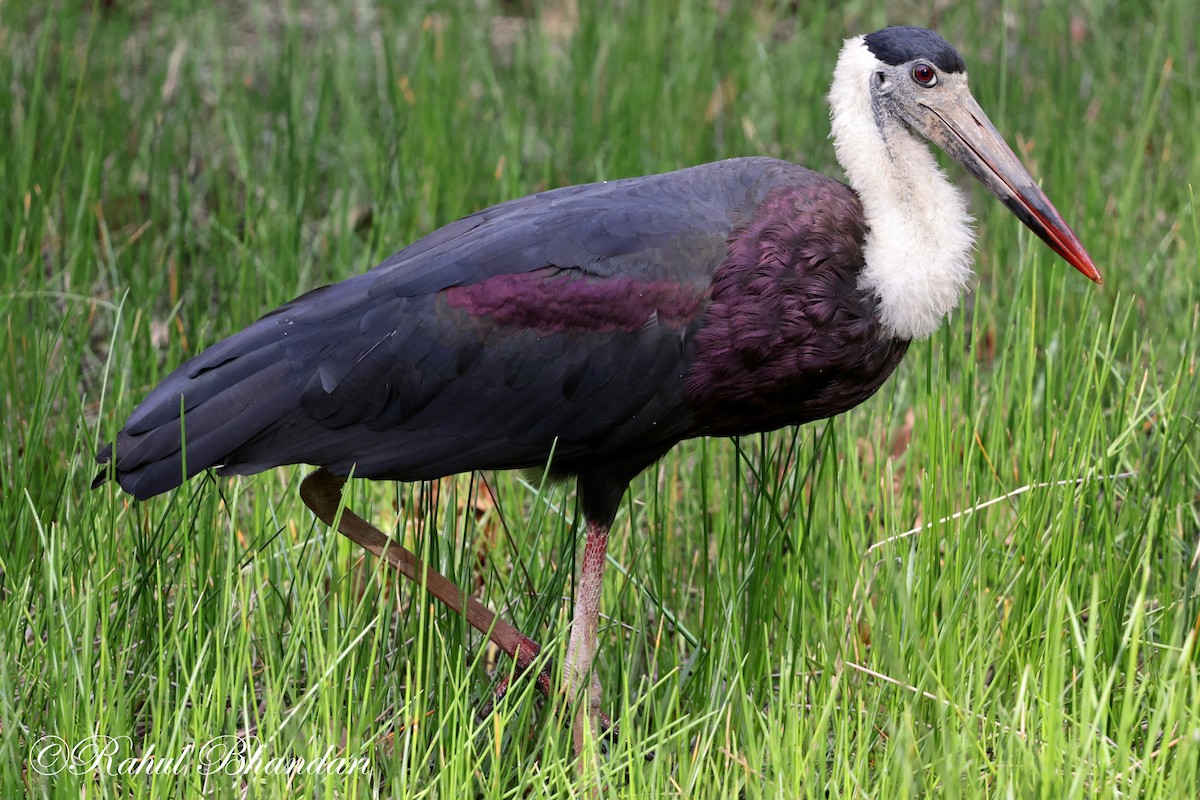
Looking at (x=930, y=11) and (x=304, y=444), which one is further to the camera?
(x=930, y=11)

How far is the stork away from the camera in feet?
8.95

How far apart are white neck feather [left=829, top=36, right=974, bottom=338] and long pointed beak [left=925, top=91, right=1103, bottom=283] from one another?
0.06m

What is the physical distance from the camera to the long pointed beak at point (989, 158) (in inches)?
116

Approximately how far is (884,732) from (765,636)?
0.89ft

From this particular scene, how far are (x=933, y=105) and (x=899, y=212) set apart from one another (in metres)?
0.29

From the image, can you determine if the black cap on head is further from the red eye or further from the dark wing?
the dark wing

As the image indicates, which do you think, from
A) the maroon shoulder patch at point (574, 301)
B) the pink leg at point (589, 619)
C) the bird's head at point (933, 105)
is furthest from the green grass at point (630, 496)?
the maroon shoulder patch at point (574, 301)

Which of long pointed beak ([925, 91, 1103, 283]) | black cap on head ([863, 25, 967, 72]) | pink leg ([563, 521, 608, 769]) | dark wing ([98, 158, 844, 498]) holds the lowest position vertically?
pink leg ([563, 521, 608, 769])

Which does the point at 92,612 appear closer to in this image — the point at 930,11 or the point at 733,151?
the point at 733,151

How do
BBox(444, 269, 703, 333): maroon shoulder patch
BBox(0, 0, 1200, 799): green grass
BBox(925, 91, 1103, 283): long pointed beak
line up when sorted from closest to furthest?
BBox(0, 0, 1200, 799): green grass, BBox(444, 269, 703, 333): maroon shoulder patch, BBox(925, 91, 1103, 283): long pointed beak

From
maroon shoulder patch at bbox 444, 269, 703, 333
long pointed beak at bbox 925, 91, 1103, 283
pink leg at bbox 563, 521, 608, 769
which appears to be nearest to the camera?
maroon shoulder patch at bbox 444, 269, 703, 333

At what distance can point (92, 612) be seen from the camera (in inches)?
91.1

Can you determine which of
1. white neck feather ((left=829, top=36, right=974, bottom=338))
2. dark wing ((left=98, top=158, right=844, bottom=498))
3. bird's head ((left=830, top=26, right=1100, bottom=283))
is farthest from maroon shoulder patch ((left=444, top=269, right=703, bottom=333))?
bird's head ((left=830, top=26, right=1100, bottom=283))

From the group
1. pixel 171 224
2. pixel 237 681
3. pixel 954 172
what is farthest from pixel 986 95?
pixel 237 681
